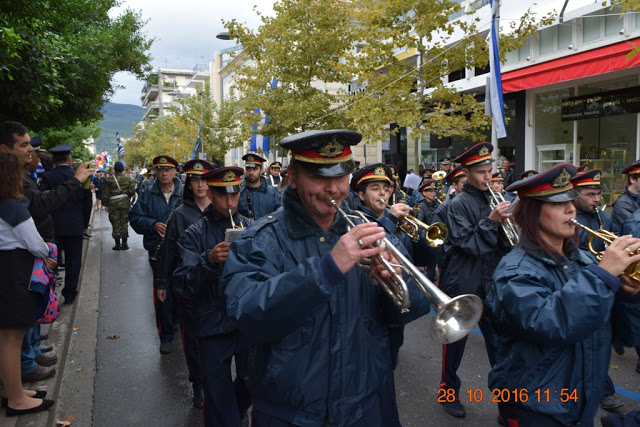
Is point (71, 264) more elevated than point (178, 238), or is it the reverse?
point (178, 238)

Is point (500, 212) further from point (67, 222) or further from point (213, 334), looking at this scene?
point (67, 222)

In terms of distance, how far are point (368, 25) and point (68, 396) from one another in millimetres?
12158

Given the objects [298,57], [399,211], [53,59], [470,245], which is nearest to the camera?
[399,211]

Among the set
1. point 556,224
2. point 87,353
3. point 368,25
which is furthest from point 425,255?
point 368,25

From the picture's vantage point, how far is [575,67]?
1213 centimetres

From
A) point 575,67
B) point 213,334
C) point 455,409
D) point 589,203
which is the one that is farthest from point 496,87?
point 213,334

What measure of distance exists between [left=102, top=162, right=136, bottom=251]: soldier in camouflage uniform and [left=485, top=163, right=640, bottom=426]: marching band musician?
11608 millimetres

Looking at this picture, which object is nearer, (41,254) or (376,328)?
(376,328)

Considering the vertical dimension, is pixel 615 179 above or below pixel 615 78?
below

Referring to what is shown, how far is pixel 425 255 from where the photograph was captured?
11.5 ft

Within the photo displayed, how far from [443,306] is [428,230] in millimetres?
1739

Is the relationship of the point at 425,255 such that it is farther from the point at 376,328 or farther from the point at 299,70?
the point at 299,70

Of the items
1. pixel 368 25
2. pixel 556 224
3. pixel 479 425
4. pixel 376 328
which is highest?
pixel 368 25

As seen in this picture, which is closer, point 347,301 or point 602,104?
point 347,301
